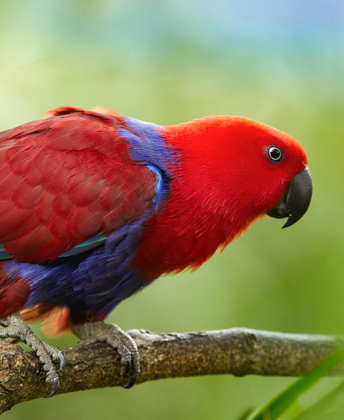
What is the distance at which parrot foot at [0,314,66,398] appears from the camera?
180 centimetres

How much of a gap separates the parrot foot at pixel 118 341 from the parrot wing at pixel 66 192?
0.49 m

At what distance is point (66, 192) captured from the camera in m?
1.98

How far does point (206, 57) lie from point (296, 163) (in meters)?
0.71

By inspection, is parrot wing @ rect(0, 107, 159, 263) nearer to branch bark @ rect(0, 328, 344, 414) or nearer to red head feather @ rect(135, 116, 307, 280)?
red head feather @ rect(135, 116, 307, 280)

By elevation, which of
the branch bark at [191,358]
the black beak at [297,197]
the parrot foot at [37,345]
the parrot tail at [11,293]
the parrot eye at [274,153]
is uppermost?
the parrot eye at [274,153]

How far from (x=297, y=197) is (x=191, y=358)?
911 mm

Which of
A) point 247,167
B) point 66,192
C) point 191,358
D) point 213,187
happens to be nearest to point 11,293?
point 66,192

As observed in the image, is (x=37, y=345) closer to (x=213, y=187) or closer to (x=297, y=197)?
(x=213, y=187)

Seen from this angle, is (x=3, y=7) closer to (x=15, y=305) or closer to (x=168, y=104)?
(x=15, y=305)

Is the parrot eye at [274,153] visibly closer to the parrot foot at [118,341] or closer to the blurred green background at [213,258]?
the blurred green background at [213,258]

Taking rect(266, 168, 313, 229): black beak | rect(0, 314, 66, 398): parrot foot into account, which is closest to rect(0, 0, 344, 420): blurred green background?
rect(266, 168, 313, 229): black beak

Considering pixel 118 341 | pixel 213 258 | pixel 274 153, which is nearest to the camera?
pixel 118 341

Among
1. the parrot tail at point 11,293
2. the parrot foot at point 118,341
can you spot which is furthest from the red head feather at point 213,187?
the parrot tail at point 11,293

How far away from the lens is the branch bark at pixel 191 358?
191 centimetres
